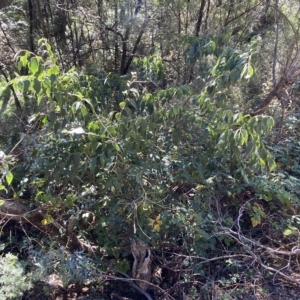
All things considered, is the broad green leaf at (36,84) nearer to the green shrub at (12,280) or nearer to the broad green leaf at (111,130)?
the broad green leaf at (111,130)

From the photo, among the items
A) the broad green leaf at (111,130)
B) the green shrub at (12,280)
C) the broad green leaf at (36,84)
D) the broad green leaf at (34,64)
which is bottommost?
the green shrub at (12,280)

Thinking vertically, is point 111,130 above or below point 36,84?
below

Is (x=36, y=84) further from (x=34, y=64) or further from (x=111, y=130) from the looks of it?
(x=111, y=130)

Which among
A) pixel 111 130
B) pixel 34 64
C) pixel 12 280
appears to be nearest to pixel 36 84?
pixel 34 64

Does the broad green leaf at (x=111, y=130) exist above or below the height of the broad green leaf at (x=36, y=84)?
below

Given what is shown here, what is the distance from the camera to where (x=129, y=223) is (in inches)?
108

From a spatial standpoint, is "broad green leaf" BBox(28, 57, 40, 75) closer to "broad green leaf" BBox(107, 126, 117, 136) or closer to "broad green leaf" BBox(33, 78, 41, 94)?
"broad green leaf" BBox(33, 78, 41, 94)

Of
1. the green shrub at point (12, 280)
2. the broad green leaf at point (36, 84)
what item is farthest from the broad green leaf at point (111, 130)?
the green shrub at point (12, 280)

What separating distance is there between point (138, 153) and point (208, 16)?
9.70 feet

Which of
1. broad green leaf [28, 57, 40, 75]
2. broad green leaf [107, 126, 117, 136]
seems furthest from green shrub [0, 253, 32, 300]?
broad green leaf [28, 57, 40, 75]

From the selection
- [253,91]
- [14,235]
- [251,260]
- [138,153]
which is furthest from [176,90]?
[253,91]

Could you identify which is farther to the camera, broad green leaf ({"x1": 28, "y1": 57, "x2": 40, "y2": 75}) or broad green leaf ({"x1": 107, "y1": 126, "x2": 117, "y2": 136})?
broad green leaf ({"x1": 107, "y1": 126, "x2": 117, "y2": 136})

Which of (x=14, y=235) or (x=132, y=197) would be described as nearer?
(x=132, y=197)

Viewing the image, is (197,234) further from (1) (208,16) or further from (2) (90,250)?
(1) (208,16)
